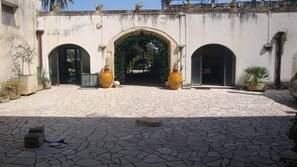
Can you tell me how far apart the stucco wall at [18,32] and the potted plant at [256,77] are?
11201 millimetres

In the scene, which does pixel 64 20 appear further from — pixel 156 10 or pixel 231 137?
pixel 231 137

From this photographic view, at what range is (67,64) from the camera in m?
19.2

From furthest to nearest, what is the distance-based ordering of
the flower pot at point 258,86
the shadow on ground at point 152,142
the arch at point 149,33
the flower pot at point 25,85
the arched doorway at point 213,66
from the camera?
the arched doorway at point 213,66 → the arch at point 149,33 → the flower pot at point 258,86 → the flower pot at point 25,85 → the shadow on ground at point 152,142

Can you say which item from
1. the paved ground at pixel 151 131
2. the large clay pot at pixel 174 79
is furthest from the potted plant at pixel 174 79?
the paved ground at pixel 151 131

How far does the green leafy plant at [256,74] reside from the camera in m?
13.8

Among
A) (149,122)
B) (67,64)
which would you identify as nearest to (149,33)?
(67,64)

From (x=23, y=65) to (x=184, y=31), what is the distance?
8253 millimetres

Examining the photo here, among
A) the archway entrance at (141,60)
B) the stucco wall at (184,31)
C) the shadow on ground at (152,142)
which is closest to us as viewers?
the shadow on ground at (152,142)

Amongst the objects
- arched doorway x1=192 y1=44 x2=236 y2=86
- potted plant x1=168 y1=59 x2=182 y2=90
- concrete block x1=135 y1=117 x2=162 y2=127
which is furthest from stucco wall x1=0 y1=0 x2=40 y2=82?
arched doorway x1=192 y1=44 x2=236 y2=86

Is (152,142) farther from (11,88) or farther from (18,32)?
(18,32)

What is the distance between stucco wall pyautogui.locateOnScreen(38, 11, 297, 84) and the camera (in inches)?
559

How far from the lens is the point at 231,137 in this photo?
19.9 feet

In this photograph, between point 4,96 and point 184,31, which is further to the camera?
point 184,31

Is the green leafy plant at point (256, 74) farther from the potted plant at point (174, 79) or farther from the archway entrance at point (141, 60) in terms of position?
the archway entrance at point (141, 60)
